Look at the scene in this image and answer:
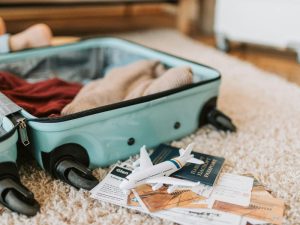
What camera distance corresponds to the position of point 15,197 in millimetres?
611

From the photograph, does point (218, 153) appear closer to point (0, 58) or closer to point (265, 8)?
point (0, 58)

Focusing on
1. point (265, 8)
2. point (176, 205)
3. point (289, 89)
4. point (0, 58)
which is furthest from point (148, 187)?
point (265, 8)

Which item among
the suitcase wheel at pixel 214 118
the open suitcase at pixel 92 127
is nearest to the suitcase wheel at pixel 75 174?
the open suitcase at pixel 92 127

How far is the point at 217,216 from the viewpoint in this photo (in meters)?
0.63

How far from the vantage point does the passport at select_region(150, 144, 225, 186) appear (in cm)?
73

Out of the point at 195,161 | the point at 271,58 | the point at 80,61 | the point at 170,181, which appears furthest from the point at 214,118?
the point at 271,58

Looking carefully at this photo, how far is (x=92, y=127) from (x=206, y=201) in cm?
27

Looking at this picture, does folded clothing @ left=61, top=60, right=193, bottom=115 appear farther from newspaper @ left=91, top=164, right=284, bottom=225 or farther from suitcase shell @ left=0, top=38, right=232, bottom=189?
newspaper @ left=91, top=164, right=284, bottom=225

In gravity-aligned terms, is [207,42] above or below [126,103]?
below

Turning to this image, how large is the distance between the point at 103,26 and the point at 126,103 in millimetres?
1598

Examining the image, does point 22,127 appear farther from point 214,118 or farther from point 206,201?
point 214,118

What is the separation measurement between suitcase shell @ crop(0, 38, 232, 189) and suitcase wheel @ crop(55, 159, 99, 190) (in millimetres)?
20

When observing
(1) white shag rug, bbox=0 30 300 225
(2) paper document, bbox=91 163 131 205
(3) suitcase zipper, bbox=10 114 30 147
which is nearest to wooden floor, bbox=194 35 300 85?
(1) white shag rug, bbox=0 30 300 225

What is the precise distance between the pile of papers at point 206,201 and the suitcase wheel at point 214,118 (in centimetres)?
23
